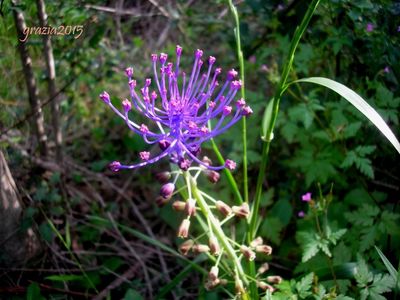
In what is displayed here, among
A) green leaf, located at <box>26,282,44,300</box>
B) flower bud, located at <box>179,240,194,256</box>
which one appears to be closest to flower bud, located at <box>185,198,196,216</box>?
flower bud, located at <box>179,240,194,256</box>

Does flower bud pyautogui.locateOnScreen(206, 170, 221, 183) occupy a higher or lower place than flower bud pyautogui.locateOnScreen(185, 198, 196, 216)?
higher

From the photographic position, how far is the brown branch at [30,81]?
216cm

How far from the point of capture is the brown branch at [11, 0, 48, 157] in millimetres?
2164

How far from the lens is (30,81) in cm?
233

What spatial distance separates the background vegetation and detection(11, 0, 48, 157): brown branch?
0.05m

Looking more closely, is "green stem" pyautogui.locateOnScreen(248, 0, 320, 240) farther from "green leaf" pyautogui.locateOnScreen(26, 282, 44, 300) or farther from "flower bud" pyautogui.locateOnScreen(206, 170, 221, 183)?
"green leaf" pyautogui.locateOnScreen(26, 282, 44, 300)

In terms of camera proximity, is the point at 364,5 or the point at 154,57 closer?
the point at 154,57

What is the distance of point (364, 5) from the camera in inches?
80.8

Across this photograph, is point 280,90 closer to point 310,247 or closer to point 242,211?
point 242,211

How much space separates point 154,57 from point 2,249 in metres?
1.40

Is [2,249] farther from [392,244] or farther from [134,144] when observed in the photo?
[392,244]

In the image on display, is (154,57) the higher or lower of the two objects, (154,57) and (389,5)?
the lower

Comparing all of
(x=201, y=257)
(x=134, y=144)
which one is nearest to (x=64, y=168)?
(x=134, y=144)

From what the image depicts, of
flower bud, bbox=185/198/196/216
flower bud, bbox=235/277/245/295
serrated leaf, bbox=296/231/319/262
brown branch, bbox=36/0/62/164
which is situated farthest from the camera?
brown branch, bbox=36/0/62/164
